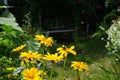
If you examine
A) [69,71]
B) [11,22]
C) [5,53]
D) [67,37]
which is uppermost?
[11,22]

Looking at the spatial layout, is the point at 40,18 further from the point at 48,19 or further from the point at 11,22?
the point at 11,22

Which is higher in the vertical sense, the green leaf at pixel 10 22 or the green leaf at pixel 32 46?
the green leaf at pixel 10 22

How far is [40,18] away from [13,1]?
1.39 meters

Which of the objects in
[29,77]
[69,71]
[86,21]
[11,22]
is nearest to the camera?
[29,77]

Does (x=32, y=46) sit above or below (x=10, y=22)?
below

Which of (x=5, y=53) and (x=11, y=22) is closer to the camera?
(x=11, y=22)

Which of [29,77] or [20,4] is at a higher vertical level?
[29,77]

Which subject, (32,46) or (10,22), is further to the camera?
(32,46)

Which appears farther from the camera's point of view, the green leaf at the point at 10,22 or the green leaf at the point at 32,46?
the green leaf at the point at 32,46

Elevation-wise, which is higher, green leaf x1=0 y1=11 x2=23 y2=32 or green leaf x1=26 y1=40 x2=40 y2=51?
green leaf x1=0 y1=11 x2=23 y2=32

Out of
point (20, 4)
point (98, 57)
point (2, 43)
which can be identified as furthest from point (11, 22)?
point (20, 4)

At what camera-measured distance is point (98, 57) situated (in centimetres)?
1000

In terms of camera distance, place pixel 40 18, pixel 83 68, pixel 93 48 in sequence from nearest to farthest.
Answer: pixel 83 68, pixel 93 48, pixel 40 18

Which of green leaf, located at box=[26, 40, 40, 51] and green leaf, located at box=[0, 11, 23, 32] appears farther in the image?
green leaf, located at box=[26, 40, 40, 51]
